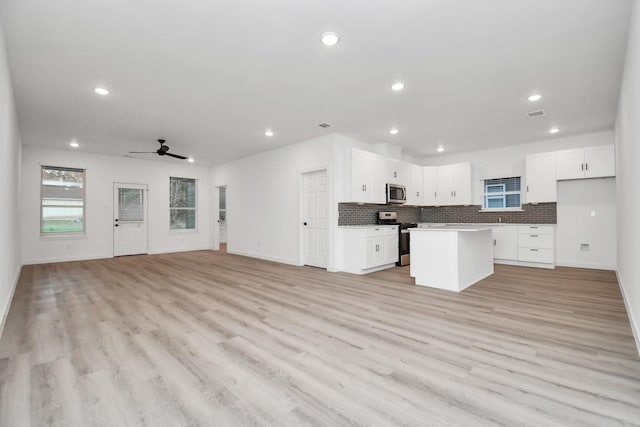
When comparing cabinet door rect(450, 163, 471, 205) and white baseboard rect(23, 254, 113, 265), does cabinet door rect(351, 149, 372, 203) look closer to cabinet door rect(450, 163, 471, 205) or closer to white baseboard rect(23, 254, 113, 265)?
cabinet door rect(450, 163, 471, 205)

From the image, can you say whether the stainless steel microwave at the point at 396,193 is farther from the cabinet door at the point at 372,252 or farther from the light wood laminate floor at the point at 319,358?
the light wood laminate floor at the point at 319,358

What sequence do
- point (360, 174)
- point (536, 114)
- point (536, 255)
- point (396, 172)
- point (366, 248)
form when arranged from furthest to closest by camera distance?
point (396, 172)
point (536, 255)
point (360, 174)
point (366, 248)
point (536, 114)

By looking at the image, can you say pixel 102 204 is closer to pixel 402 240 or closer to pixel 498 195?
pixel 402 240

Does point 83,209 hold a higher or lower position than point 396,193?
lower

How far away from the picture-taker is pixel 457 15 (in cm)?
250

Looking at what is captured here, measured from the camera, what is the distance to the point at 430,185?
786 centimetres

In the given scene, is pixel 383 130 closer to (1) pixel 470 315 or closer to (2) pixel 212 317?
(1) pixel 470 315

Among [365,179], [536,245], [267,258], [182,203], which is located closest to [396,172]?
[365,179]

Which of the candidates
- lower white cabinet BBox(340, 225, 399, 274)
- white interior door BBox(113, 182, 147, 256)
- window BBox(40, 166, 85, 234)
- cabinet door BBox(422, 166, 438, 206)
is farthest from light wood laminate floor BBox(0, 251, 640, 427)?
white interior door BBox(113, 182, 147, 256)

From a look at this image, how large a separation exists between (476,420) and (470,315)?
1862 millimetres

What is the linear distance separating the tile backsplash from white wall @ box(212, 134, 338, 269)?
20.3 inches

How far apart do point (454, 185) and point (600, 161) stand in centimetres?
267

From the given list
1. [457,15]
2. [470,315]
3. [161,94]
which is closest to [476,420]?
[470,315]

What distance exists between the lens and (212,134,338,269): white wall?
21.0ft
